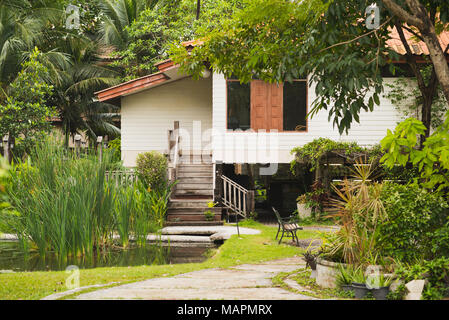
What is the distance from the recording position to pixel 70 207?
8.72 meters

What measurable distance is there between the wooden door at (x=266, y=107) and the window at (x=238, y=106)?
160 millimetres

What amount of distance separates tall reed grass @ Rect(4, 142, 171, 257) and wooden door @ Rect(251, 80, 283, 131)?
6.47 meters

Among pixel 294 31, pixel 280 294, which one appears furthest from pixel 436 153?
pixel 294 31

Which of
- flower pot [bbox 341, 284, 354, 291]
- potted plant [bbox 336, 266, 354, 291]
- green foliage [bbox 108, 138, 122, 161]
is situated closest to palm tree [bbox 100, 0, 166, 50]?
green foliage [bbox 108, 138, 122, 161]

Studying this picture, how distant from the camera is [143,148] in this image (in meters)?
19.0

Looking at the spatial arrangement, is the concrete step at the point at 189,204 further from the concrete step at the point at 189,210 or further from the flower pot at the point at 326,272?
the flower pot at the point at 326,272

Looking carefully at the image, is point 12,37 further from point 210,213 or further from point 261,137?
point 210,213

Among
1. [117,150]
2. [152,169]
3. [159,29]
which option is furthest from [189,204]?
[159,29]

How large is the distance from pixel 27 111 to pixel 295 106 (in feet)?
28.2

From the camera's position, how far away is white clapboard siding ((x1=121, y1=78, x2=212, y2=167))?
62.2 feet
